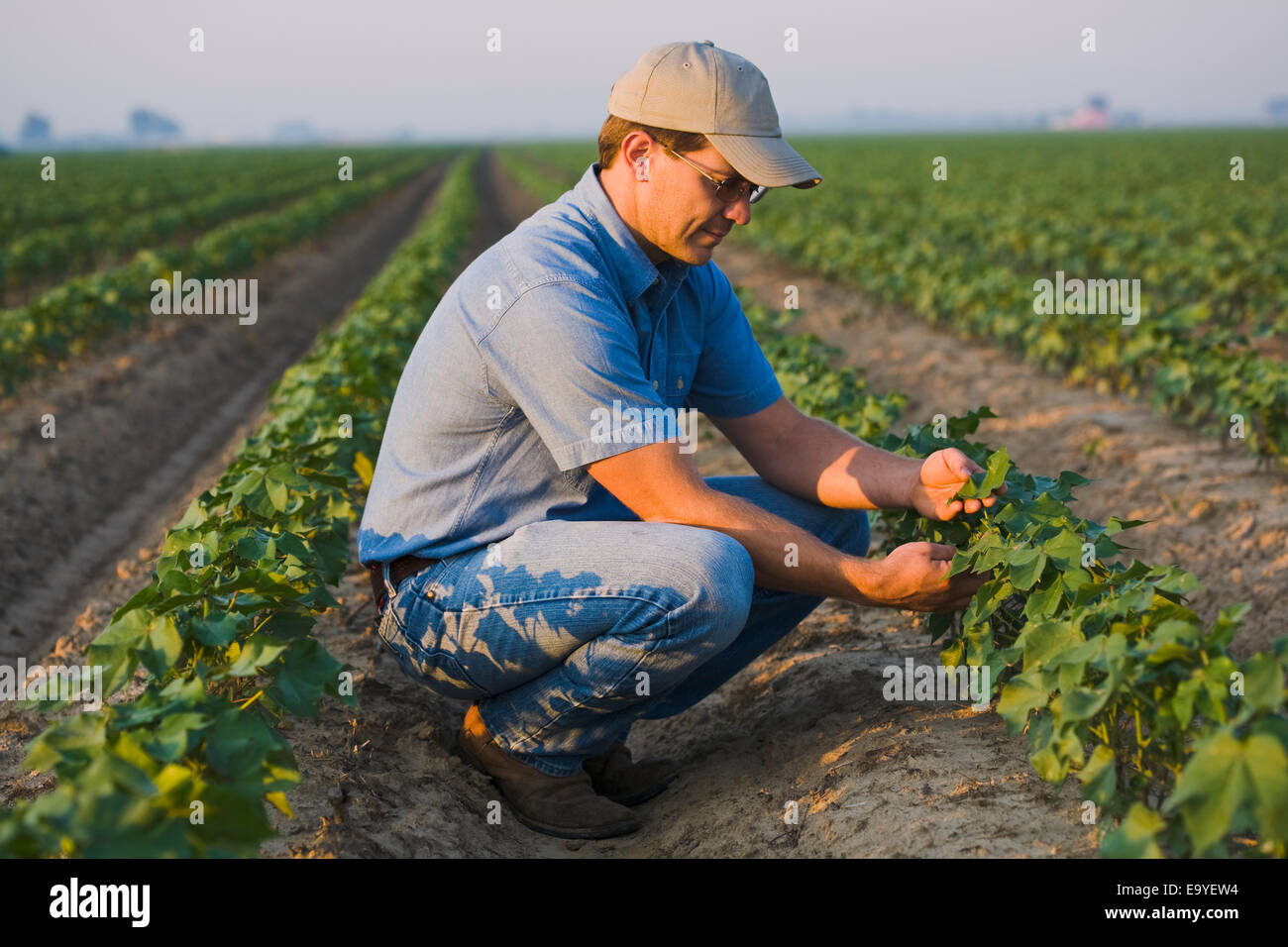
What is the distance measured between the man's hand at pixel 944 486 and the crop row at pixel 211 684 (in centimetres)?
149

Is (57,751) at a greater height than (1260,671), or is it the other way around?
(1260,671)

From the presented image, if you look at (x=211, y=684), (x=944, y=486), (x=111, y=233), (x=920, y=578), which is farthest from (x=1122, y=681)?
(x=111, y=233)

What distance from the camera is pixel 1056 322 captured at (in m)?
7.75

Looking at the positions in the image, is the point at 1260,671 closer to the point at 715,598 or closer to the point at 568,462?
the point at 715,598

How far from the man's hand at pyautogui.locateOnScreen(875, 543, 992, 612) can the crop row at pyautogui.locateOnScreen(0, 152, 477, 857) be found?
4.02 ft

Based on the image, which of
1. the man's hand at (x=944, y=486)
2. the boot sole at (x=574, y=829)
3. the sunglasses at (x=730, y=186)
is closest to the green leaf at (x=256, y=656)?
the boot sole at (x=574, y=829)

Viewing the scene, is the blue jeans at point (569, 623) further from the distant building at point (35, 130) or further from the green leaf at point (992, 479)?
the distant building at point (35, 130)

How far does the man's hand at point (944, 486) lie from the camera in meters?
2.75

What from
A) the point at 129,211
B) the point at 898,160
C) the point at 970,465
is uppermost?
the point at 898,160

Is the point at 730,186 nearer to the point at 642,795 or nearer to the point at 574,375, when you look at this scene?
the point at 574,375

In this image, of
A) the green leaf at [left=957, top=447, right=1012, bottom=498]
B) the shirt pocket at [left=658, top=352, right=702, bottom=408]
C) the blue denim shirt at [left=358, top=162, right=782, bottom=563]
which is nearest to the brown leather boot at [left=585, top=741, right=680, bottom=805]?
the blue denim shirt at [left=358, top=162, right=782, bottom=563]
